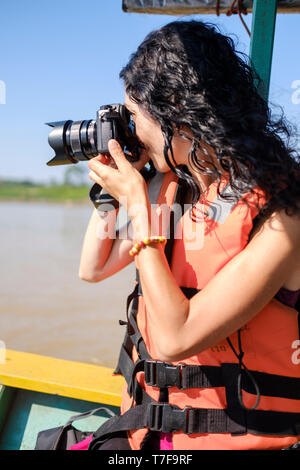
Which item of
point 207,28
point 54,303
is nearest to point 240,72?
point 207,28

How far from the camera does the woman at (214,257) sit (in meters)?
0.92

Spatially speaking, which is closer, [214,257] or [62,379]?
[214,257]

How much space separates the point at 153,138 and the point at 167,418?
71 centimetres

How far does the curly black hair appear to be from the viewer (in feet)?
3.28

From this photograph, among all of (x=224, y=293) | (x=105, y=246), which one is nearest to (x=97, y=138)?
(x=105, y=246)

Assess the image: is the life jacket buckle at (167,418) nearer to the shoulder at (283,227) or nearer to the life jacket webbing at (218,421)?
the life jacket webbing at (218,421)

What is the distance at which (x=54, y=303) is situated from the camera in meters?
6.52

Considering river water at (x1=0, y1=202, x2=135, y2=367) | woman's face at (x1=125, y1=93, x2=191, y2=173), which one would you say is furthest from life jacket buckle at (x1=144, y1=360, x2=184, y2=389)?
river water at (x1=0, y1=202, x2=135, y2=367)

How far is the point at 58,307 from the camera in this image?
20.9 feet

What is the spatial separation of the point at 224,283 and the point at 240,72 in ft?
1.85

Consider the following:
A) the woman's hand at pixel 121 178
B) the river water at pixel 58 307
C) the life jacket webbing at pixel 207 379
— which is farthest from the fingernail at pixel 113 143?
the river water at pixel 58 307

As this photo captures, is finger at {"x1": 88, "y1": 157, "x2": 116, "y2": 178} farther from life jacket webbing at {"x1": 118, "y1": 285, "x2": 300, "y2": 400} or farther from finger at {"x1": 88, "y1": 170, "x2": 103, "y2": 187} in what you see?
life jacket webbing at {"x1": 118, "y1": 285, "x2": 300, "y2": 400}

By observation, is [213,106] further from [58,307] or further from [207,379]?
[58,307]
